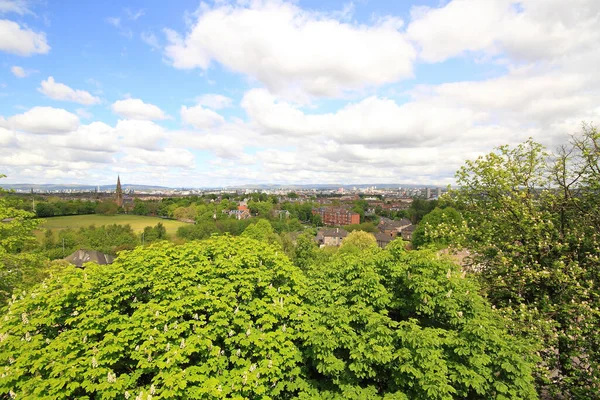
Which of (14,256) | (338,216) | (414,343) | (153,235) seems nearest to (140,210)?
(153,235)

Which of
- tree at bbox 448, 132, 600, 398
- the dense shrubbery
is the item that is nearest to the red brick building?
tree at bbox 448, 132, 600, 398

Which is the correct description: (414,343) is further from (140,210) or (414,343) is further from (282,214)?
(140,210)

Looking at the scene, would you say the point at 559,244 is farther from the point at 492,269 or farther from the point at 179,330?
the point at 179,330

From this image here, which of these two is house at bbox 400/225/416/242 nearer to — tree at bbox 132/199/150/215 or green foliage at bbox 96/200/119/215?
tree at bbox 132/199/150/215

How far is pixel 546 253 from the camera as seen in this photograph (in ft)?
38.1

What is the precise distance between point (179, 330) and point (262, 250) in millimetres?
5165

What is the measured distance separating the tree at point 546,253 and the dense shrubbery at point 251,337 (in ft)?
8.49

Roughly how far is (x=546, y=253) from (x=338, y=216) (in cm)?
11997

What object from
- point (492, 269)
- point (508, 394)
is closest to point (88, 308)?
point (508, 394)

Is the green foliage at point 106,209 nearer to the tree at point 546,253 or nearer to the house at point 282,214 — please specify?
the house at point 282,214

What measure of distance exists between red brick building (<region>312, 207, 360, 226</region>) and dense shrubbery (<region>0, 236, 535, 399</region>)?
377ft

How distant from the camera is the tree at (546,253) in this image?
382 inches

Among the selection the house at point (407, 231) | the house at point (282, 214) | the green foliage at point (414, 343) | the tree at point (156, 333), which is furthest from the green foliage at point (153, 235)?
the green foliage at point (414, 343)

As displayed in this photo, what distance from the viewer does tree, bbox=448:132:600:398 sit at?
9.70 metres
